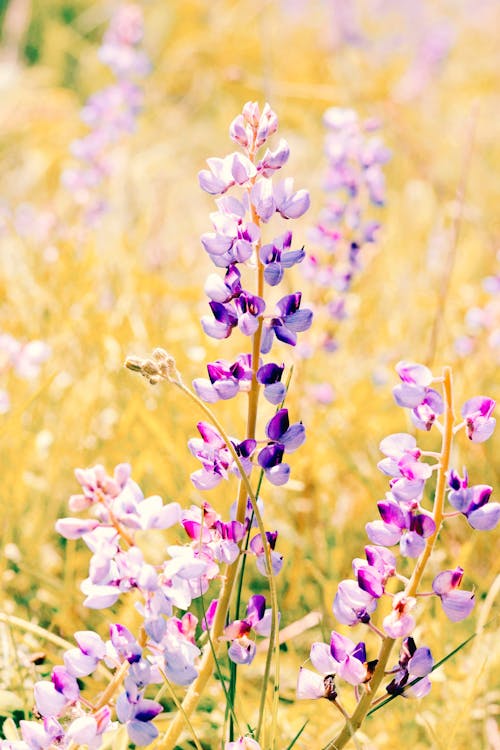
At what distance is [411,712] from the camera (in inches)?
48.9

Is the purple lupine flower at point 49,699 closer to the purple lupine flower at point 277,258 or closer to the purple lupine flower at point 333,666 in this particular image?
the purple lupine flower at point 333,666

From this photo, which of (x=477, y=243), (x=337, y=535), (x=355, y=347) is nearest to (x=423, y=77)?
(x=477, y=243)

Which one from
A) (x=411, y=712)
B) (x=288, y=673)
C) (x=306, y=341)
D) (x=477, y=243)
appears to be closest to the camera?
(x=411, y=712)

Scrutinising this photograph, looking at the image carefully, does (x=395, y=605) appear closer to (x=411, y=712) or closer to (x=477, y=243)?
(x=411, y=712)

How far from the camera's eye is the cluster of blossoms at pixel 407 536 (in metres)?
0.78

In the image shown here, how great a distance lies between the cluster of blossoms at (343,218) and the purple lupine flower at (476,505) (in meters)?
1.04

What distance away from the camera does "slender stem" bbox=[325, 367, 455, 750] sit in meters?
0.78

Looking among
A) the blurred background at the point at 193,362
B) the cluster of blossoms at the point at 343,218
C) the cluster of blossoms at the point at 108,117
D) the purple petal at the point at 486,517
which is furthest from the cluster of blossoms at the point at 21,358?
the purple petal at the point at 486,517

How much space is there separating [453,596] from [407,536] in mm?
81

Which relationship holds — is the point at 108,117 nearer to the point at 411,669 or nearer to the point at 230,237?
the point at 230,237

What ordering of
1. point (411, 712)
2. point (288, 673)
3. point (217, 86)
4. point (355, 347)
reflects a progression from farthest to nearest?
1. point (217, 86)
2. point (355, 347)
3. point (288, 673)
4. point (411, 712)

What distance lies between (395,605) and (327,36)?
7.16 meters

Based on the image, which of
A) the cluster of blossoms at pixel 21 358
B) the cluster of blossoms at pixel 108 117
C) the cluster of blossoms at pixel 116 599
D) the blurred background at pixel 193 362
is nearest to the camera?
the cluster of blossoms at pixel 116 599

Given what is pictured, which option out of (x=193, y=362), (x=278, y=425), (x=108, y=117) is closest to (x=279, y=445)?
(x=278, y=425)
